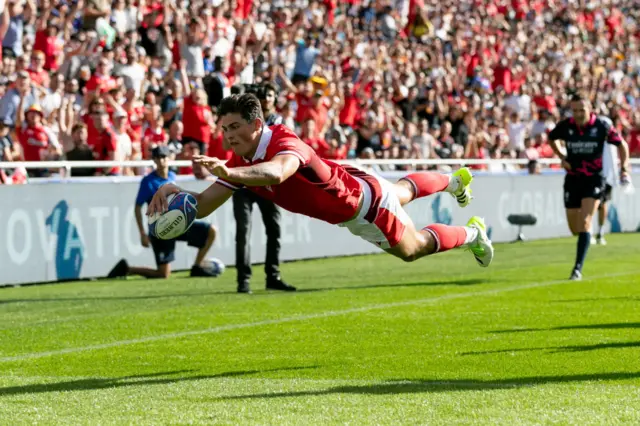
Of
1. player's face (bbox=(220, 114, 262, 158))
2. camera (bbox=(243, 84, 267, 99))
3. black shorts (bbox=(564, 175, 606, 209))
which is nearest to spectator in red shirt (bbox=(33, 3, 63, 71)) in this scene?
camera (bbox=(243, 84, 267, 99))

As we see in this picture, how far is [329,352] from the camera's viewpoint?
30.2 ft

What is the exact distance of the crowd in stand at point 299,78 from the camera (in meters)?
18.2

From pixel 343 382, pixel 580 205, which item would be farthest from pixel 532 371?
pixel 580 205

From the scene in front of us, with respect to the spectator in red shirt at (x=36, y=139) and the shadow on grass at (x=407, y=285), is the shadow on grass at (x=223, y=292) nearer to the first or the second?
the shadow on grass at (x=407, y=285)

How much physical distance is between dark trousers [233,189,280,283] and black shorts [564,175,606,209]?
3830mm

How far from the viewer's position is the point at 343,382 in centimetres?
784

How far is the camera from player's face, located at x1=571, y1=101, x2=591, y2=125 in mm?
15203

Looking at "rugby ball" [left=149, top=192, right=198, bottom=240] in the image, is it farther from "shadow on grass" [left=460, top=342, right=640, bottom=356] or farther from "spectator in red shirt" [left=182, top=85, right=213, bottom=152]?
"spectator in red shirt" [left=182, top=85, right=213, bottom=152]

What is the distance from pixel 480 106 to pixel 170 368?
2068 cm

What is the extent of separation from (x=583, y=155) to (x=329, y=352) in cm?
714

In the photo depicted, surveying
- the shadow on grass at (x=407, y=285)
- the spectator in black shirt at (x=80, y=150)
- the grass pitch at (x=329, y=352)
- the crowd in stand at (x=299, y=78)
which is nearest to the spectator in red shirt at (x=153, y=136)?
the crowd in stand at (x=299, y=78)

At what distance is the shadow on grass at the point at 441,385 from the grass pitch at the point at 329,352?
0.01 m

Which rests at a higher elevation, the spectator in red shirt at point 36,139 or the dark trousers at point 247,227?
the spectator in red shirt at point 36,139

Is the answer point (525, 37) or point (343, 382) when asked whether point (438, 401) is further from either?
point (525, 37)
